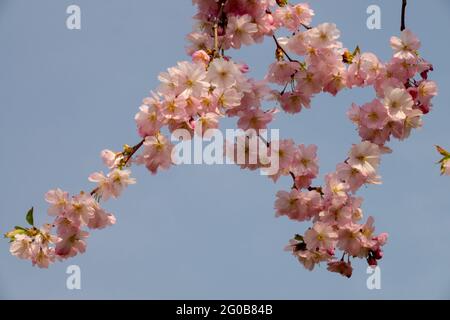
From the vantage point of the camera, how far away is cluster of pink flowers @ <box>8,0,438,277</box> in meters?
3.62

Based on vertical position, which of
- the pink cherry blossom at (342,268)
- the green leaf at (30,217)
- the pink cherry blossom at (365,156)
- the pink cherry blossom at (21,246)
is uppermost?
the pink cherry blossom at (365,156)

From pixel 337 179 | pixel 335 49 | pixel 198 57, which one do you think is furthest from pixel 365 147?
pixel 198 57

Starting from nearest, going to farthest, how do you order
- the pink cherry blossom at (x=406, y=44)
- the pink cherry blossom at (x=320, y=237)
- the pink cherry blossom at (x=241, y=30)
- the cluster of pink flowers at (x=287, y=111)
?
the cluster of pink flowers at (x=287, y=111) → the pink cherry blossom at (x=320, y=237) → the pink cherry blossom at (x=406, y=44) → the pink cherry blossom at (x=241, y=30)

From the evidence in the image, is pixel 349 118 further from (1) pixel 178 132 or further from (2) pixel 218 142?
(1) pixel 178 132

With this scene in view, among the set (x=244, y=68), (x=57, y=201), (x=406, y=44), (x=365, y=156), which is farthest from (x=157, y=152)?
(x=406, y=44)

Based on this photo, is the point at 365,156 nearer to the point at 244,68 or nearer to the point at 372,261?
the point at 372,261

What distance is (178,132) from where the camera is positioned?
11.7ft

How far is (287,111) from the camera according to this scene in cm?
457

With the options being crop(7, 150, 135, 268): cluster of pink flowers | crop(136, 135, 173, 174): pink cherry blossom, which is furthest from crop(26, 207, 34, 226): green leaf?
crop(136, 135, 173, 174): pink cherry blossom

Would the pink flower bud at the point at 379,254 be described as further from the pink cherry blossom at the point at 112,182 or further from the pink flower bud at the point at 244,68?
the pink cherry blossom at the point at 112,182

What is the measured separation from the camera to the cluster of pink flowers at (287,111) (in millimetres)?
3625

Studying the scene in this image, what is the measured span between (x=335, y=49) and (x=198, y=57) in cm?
111

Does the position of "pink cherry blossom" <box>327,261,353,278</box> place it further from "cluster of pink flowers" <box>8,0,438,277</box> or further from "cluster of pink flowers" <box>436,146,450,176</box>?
"cluster of pink flowers" <box>436,146,450,176</box>

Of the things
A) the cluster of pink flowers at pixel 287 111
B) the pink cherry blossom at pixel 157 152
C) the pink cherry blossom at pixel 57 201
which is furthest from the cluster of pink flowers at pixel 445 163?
the pink cherry blossom at pixel 57 201
